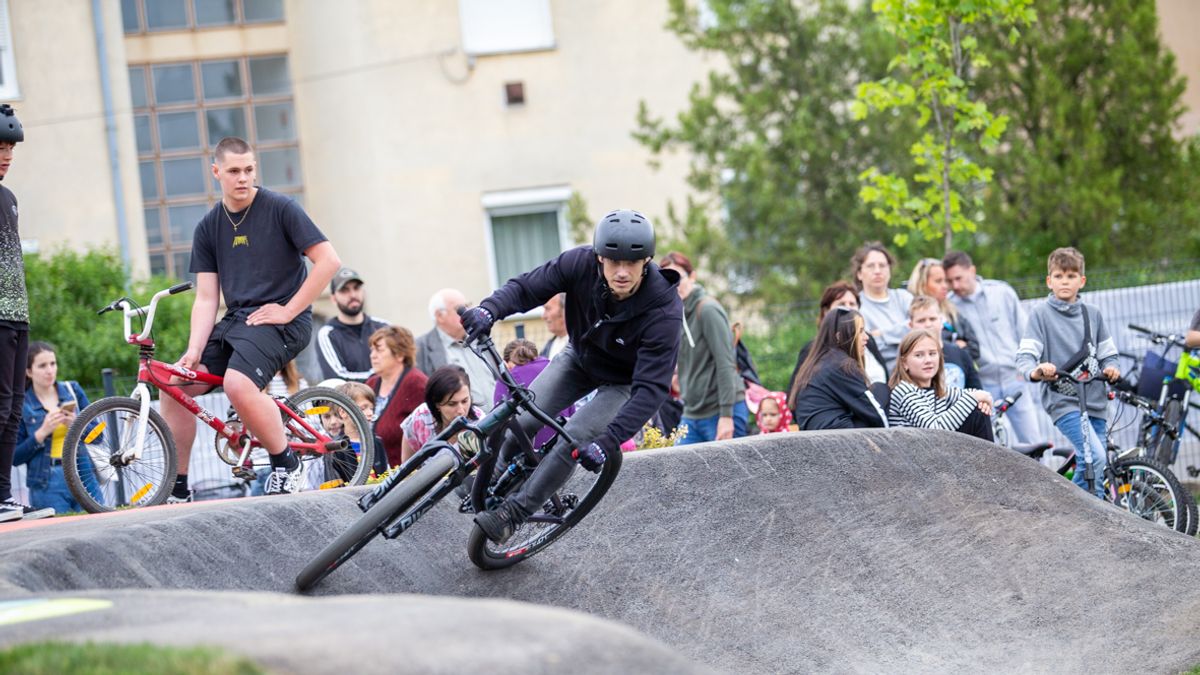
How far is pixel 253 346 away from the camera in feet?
25.0

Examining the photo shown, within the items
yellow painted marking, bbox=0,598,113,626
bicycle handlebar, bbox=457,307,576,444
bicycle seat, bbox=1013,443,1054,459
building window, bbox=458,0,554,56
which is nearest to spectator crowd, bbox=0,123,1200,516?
bicycle handlebar, bbox=457,307,576,444

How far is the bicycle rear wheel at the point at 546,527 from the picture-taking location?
681 centimetres

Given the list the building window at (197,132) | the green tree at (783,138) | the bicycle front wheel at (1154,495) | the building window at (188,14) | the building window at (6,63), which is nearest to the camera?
the bicycle front wheel at (1154,495)

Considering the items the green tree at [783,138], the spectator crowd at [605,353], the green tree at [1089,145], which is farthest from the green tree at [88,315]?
the green tree at [1089,145]

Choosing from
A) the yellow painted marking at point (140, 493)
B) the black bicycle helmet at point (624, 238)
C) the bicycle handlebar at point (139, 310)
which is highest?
the black bicycle helmet at point (624, 238)

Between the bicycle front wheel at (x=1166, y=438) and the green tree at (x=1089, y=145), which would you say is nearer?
the bicycle front wheel at (x=1166, y=438)

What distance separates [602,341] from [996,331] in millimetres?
5451

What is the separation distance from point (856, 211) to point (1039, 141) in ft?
8.62

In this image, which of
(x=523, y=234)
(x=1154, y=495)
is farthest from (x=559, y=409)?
(x=523, y=234)

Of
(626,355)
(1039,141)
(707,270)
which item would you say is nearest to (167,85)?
(707,270)

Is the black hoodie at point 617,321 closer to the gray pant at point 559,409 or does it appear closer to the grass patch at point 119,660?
the gray pant at point 559,409

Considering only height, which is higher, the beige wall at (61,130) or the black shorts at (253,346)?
the beige wall at (61,130)

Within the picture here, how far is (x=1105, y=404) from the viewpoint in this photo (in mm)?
9844

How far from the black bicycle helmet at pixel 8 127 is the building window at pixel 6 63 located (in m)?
14.4
